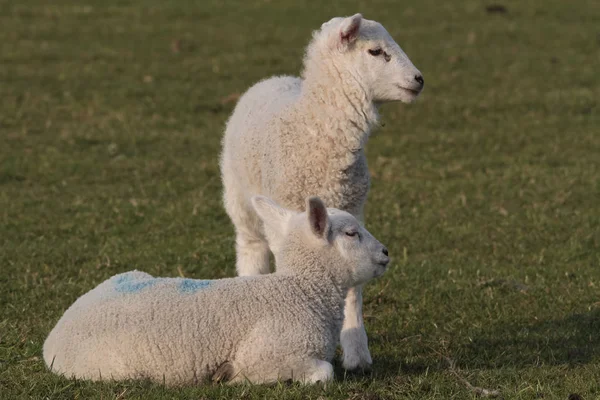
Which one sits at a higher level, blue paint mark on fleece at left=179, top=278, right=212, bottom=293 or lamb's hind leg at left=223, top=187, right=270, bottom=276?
blue paint mark on fleece at left=179, top=278, right=212, bottom=293

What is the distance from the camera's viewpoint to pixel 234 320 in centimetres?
601

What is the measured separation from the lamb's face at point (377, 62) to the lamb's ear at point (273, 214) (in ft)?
3.84

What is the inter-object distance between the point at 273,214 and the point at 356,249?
0.54 meters

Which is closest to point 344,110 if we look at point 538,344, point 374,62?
point 374,62

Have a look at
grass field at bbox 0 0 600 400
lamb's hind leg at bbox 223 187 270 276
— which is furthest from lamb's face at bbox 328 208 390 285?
lamb's hind leg at bbox 223 187 270 276

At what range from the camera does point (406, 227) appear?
11086mm

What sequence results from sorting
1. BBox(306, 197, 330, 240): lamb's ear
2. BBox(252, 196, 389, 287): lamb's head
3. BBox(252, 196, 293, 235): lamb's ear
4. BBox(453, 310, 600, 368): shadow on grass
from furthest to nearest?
BBox(453, 310, 600, 368): shadow on grass
BBox(252, 196, 293, 235): lamb's ear
BBox(252, 196, 389, 287): lamb's head
BBox(306, 197, 330, 240): lamb's ear

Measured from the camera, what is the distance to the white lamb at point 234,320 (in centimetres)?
593

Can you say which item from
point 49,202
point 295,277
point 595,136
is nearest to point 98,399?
point 295,277

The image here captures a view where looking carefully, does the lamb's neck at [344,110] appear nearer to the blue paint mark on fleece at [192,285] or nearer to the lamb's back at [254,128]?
the lamb's back at [254,128]

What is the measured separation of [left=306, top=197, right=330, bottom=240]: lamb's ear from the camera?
610 cm

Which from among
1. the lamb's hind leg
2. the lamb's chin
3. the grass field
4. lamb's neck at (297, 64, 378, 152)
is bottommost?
the grass field

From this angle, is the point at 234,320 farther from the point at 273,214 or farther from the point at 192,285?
the point at 273,214

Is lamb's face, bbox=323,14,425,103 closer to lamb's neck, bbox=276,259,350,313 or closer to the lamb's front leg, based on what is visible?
the lamb's front leg
